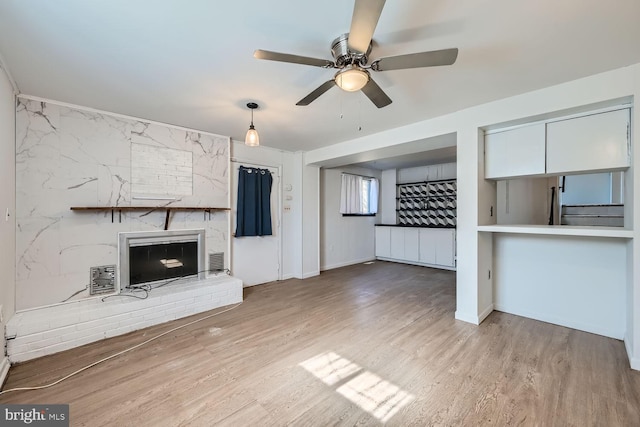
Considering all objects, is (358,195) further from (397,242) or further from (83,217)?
(83,217)

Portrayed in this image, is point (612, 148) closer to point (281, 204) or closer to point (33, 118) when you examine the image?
point (281, 204)

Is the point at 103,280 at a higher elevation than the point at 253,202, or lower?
lower

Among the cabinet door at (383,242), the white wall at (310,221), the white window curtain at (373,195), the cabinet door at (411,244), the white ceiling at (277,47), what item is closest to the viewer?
the white ceiling at (277,47)

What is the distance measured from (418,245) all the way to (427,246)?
0.71 feet

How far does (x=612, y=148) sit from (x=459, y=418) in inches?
104

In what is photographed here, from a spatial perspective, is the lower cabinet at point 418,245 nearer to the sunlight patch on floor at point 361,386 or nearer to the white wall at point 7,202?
the sunlight patch on floor at point 361,386

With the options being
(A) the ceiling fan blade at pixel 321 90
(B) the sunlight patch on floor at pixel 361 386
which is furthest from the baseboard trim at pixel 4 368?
(A) the ceiling fan blade at pixel 321 90

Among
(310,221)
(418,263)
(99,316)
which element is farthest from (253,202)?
(418,263)

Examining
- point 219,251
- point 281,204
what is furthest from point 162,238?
point 281,204

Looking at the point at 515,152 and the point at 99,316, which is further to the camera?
the point at 515,152

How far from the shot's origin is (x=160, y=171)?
3.55 metres

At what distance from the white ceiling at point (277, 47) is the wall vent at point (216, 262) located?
7.03ft

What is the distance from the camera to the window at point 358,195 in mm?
6336

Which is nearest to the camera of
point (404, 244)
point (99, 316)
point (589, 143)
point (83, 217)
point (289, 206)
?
point (589, 143)
